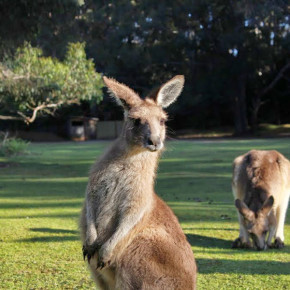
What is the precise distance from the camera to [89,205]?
3.39 metres

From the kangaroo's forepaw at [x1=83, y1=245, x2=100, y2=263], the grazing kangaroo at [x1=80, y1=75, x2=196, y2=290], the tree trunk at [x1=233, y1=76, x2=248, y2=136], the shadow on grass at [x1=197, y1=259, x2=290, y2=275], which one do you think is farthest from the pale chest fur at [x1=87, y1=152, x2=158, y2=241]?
Result: the tree trunk at [x1=233, y1=76, x2=248, y2=136]

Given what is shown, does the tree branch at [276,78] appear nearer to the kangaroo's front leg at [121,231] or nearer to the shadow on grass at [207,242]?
the shadow on grass at [207,242]

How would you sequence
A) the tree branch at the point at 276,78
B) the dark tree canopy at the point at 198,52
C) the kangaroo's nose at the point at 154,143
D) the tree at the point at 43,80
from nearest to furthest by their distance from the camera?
the kangaroo's nose at the point at 154,143 → the tree at the point at 43,80 → the dark tree canopy at the point at 198,52 → the tree branch at the point at 276,78

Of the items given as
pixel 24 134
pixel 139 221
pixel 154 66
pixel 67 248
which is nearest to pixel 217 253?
pixel 67 248

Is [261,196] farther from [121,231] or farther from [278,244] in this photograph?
[121,231]

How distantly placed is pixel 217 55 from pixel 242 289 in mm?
32792

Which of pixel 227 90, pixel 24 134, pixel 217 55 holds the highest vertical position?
pixel 217 55

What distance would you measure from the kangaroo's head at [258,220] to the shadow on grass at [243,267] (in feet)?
1.80

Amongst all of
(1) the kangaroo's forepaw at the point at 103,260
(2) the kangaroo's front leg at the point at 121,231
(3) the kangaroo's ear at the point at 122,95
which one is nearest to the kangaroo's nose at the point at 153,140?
(3) the kangaroo's ear at the point at 122,95

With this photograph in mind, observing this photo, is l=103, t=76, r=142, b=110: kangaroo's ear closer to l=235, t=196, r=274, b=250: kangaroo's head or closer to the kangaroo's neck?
the kangaroo's neck

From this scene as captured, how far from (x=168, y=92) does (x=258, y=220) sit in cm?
278

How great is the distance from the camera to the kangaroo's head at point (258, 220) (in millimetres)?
5629

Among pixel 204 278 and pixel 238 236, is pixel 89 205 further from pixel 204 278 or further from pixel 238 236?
pixel 238 236

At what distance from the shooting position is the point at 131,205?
3.30 metres
